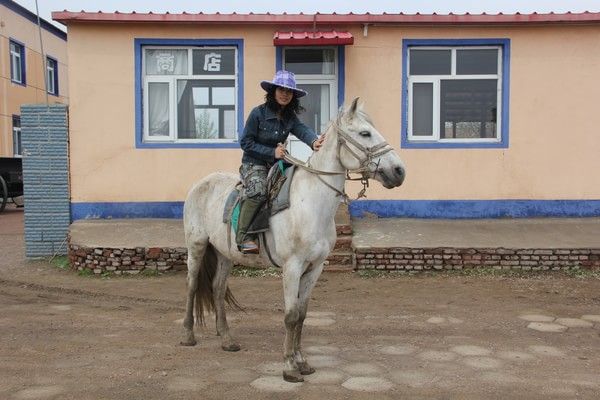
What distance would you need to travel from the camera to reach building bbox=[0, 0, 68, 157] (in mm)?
22312

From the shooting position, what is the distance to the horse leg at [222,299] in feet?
17.0

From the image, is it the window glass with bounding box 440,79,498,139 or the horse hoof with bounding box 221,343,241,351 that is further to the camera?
the window glass with bounding box 440,79,498,139

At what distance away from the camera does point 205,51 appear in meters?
10.3

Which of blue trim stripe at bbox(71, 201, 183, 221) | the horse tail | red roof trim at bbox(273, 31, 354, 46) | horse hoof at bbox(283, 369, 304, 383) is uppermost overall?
red roof trim at bbox(273, 31, 354, 46)

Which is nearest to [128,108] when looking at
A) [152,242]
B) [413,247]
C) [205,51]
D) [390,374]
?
[205,51]

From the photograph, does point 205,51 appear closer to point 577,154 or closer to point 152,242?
point 152,242

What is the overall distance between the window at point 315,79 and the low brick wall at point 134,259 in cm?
311

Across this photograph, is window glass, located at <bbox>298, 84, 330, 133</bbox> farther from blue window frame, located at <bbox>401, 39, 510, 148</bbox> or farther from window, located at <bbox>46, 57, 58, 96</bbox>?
window, located at <bbox>46, 57, 58, 96</bbox>

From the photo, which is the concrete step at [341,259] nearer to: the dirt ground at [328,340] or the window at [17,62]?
the dirt ground at [328,340]

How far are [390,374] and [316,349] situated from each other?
0.88 meters

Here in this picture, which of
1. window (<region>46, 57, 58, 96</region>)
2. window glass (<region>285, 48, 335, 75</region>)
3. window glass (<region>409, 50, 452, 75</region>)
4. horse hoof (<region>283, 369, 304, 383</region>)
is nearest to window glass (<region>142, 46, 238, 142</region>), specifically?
window glass (<region>285, 48, 335, 75</region>)

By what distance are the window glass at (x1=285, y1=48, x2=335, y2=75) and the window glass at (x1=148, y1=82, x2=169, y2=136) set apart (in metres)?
2.28

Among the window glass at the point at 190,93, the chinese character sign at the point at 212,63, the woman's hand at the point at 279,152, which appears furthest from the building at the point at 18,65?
the woman's hand at the point at 279,152

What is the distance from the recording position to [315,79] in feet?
34.5
